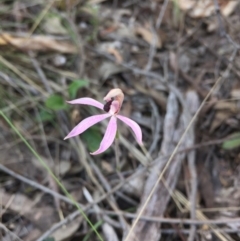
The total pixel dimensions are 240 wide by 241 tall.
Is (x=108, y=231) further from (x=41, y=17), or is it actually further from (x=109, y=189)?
(x=41, y=17)

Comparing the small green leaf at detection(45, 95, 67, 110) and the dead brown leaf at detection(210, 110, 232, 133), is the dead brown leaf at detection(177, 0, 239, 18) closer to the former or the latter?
the dead brown leaf at detection(210, 110, 232, 133)

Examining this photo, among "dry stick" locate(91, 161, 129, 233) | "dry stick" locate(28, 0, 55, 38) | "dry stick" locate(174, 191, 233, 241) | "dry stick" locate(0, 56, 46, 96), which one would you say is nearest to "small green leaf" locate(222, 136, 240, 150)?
"dry stick" locate(174, 191, 233, 241)

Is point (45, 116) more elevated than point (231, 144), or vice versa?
point (45, 116)

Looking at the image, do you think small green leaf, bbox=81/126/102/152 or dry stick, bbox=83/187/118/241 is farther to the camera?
small green leaf, bbox=81/126/102/152

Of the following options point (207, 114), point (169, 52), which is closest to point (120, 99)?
point (207, 114)

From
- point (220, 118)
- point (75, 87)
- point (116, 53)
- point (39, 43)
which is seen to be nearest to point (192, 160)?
point (220, 118)

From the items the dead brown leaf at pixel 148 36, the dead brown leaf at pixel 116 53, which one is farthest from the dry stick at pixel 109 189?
the dead brown leaf at pixel 148 36

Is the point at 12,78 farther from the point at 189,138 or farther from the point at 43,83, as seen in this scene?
the point at 189,138
